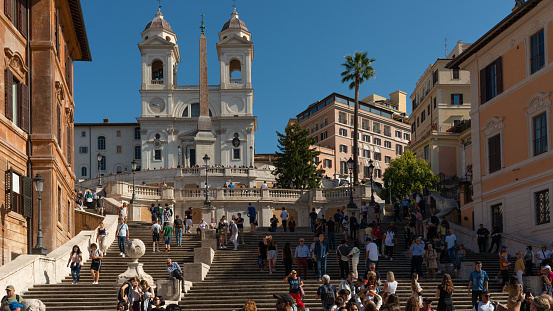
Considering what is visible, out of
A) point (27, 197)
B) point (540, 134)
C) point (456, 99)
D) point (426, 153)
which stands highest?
point (456, 99)

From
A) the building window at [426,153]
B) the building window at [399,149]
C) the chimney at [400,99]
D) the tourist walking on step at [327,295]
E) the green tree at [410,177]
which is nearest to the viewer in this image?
the tourist walking on step at [327,295]

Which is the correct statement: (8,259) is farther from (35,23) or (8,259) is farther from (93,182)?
(93,182)

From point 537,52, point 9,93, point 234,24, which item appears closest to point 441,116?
point 234,24

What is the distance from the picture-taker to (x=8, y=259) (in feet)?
84.2

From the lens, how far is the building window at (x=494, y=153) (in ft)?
118

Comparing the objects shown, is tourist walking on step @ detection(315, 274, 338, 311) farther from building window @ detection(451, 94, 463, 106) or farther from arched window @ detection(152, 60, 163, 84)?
arched window @ detection(152, 60, 163, 84)

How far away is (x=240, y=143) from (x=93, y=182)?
27767 mm

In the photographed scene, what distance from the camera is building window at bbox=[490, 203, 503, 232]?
35531 mm

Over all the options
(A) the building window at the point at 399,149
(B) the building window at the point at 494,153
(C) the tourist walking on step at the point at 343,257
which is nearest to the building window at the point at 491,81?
(B) the building window at the point at 494,153

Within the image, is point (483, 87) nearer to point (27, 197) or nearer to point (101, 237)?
point (101, 237)

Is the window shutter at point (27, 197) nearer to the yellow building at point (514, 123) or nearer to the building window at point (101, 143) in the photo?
the yellow building at point (514, 123)

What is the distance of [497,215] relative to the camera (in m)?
36.1

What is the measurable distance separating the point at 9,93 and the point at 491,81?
21.3m

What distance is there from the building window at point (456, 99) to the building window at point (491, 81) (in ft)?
119
